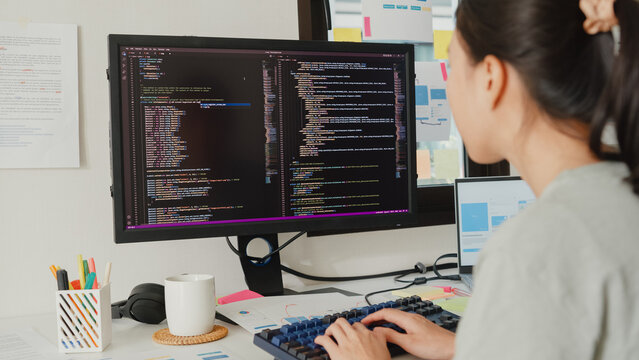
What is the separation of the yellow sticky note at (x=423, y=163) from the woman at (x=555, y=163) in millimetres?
859

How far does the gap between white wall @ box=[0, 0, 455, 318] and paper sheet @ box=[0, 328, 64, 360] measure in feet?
0.61

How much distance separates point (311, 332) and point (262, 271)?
0.43 meters

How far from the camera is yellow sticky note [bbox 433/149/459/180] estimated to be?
1.65m

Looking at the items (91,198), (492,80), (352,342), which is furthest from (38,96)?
(492,80)

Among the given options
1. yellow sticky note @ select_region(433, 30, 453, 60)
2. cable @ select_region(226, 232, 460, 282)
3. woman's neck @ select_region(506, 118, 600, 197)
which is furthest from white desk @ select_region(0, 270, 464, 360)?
yellow sticky note @ select_region(433, 30, 453, 60)

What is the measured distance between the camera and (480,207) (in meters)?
1.41

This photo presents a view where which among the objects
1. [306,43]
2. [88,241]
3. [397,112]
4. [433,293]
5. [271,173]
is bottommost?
[433,293]

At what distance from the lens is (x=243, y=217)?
46.1 inches

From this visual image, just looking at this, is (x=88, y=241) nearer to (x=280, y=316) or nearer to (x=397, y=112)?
(x=280, y=316)

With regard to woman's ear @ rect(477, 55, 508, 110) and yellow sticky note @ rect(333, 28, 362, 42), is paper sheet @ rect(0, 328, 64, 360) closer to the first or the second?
woman's ear @ rect(477, 55, 508, 110)

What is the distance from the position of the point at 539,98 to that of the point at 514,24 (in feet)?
0.27

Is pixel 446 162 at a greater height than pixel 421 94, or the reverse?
pixel 421 94

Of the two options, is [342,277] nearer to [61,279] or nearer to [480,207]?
[480,207]

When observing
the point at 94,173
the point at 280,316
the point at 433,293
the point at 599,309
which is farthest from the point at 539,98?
the point at 94,173
